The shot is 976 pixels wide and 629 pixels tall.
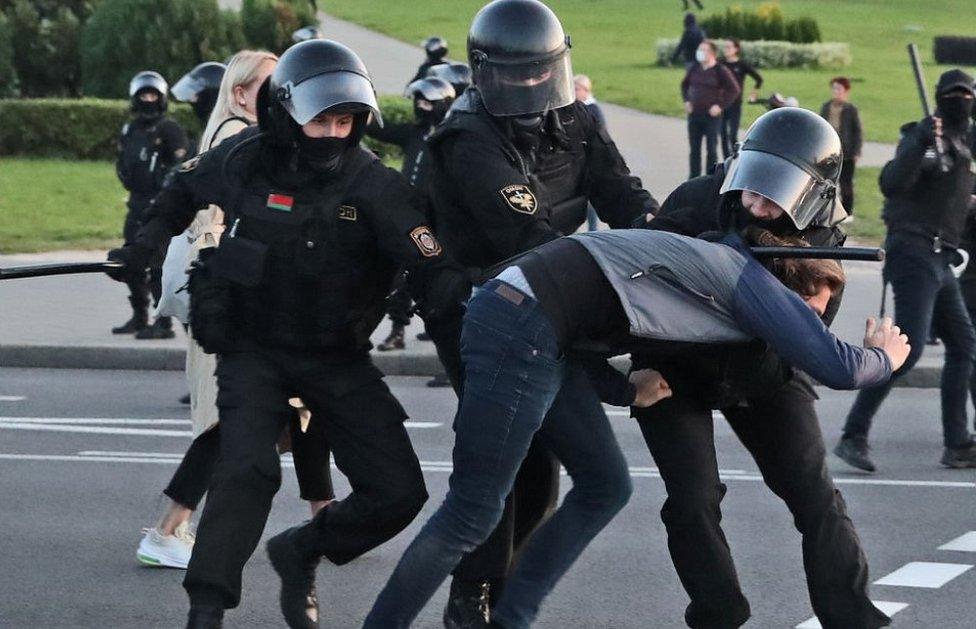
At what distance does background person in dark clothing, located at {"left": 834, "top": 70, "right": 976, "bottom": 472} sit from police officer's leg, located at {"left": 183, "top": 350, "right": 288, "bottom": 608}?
12.5 feet

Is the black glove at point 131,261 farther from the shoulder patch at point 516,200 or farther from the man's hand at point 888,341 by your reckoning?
the man's hand at point 888,341

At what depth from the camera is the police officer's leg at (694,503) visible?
16.0 feet

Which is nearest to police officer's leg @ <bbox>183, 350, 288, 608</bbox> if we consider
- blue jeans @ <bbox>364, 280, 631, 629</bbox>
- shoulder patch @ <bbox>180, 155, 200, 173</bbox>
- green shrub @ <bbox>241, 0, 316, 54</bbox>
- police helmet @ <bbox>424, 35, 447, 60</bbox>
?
blue jeans @ <bbox>364, 280, 631, 629</bbox>

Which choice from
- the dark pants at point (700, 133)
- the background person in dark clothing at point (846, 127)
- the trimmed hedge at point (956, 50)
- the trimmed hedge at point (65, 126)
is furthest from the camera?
the trimmed hedge at point (956, 50)

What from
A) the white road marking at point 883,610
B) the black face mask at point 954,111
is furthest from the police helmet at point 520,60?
the black face mask at point 954,111

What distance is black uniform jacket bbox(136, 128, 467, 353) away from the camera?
16.7 feet

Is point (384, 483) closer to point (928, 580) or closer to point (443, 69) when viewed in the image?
point (928, 580)

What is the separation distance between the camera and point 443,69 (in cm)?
1152

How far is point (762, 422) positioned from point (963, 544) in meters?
2.34

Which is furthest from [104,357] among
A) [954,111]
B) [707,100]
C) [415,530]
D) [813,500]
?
[707,100]

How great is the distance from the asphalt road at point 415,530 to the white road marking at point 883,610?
1.8 inches

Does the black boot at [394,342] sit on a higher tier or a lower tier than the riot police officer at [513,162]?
lower

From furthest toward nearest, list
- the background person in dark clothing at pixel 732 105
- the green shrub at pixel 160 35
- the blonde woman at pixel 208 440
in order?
the green shrub at pixel 160 35
the background person in dark clothing at pixel 732 105
the blonde woman at pixel 208 440

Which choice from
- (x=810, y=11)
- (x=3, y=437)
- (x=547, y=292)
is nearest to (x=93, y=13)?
(x=3, y=437)
